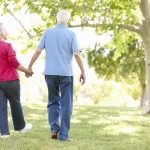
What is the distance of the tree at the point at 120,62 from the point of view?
21250 mm

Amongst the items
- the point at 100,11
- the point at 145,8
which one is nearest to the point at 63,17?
the point at 100,11

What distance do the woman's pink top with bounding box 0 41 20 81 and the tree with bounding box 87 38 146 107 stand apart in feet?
53.3

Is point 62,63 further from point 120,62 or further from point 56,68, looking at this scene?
point 120,62

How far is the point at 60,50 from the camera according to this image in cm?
535

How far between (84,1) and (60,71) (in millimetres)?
5722

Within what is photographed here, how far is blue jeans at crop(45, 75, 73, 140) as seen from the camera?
17.6 ft

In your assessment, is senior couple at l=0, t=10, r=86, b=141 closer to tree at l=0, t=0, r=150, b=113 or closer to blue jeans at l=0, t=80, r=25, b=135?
blue jeans at l=0, t=80, r=25, b=135

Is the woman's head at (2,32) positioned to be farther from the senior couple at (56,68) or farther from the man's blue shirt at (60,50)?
the man's blue shirt at (60,50)

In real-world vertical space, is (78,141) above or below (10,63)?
below

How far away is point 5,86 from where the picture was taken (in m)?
5.41

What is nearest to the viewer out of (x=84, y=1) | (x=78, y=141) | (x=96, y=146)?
(x=96, y=146)

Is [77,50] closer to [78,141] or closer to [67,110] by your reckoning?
[67,110]

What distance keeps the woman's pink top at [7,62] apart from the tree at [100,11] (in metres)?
4.38

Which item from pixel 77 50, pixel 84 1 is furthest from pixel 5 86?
pixel 84 1
